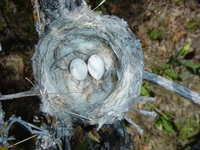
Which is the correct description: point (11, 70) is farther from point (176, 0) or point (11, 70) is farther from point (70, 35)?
point (176, 0)

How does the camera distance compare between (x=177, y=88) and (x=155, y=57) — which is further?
(x=155, y=57)

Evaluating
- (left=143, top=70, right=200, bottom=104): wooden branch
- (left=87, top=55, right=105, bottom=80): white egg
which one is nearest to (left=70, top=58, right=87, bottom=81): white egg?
(left=87, top=55, right=105, bottom=80): white egg

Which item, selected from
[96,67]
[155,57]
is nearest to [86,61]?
[96,67]

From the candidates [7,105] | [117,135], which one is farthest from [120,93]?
[7,105]

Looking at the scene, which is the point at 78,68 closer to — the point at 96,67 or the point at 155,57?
the point at 96,67

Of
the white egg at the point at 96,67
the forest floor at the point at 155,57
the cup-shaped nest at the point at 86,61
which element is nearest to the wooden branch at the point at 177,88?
the cup-shaped nest at the point at 86,61
